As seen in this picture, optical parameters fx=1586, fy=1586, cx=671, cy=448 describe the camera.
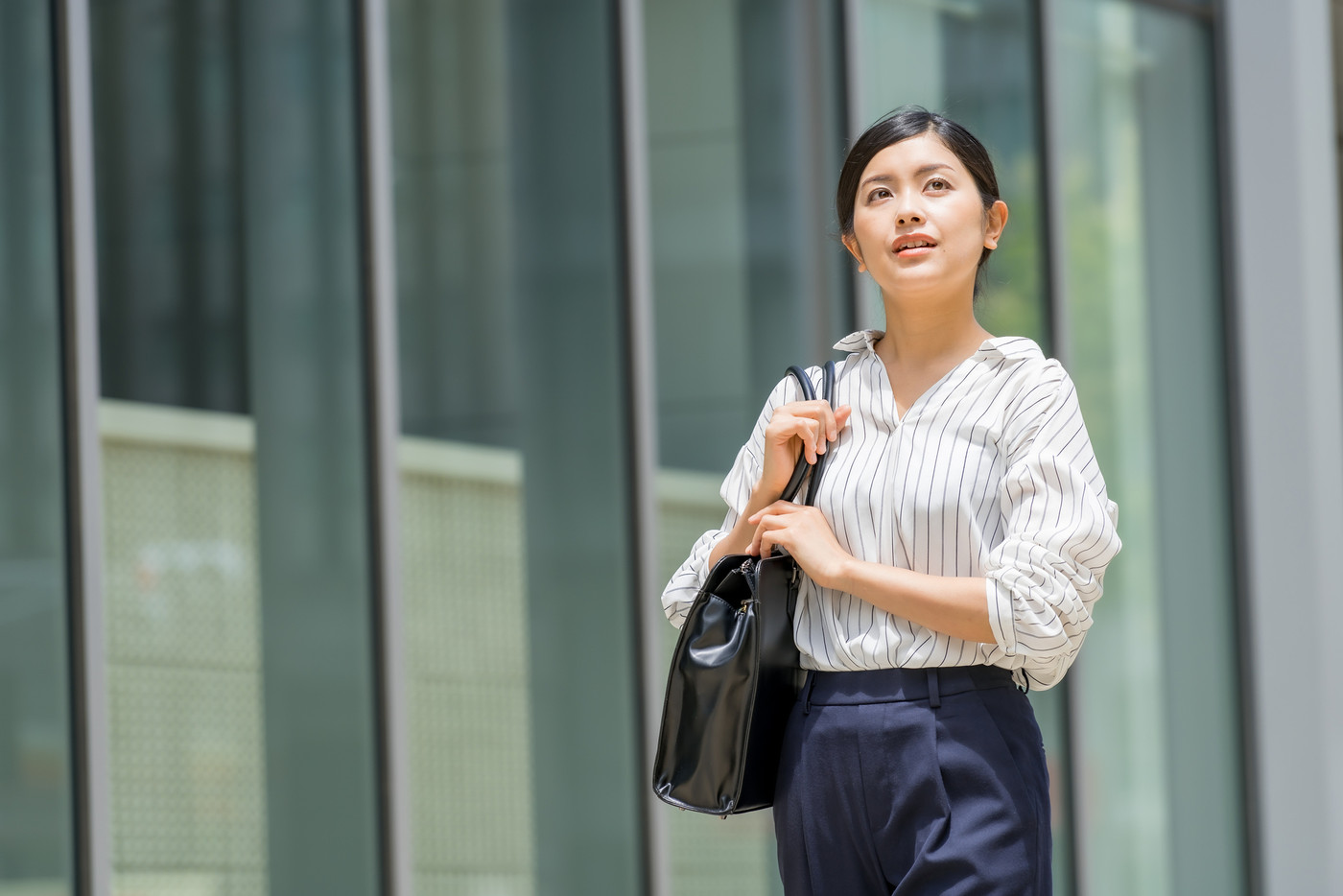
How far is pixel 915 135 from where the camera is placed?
210cm

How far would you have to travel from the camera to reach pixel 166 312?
13.7ft

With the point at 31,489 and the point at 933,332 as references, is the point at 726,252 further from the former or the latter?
the point at 933,332

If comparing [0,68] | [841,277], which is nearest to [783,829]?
[0,68]

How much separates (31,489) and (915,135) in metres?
2.74

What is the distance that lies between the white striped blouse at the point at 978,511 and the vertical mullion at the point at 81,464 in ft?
8.28

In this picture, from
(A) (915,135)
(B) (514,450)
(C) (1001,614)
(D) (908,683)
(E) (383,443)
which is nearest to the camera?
(C) (1001,614)

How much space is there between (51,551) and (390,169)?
1471 millimetres

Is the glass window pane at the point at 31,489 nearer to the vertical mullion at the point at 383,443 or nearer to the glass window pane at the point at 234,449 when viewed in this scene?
the glass window pane at the point at 234,449

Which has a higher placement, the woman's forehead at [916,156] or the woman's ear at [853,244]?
the woman's forehead at [916,156]

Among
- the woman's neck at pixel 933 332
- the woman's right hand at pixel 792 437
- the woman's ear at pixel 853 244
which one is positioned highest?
the woman's ear at pixel 853 244

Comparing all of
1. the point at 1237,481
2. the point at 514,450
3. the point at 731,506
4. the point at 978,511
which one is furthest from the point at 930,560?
the point at 1237,481

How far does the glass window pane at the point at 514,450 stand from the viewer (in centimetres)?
472

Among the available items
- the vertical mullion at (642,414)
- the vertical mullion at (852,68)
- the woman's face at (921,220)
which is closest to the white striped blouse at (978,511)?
the woman's face at (921,220)

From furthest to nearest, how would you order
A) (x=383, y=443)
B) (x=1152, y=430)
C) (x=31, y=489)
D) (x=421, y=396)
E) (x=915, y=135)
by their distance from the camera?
(x=1152, y=430)
(x=421, y=396)
(x=383, y=443)
(x=31, y=489)
(x=915, y=135)
